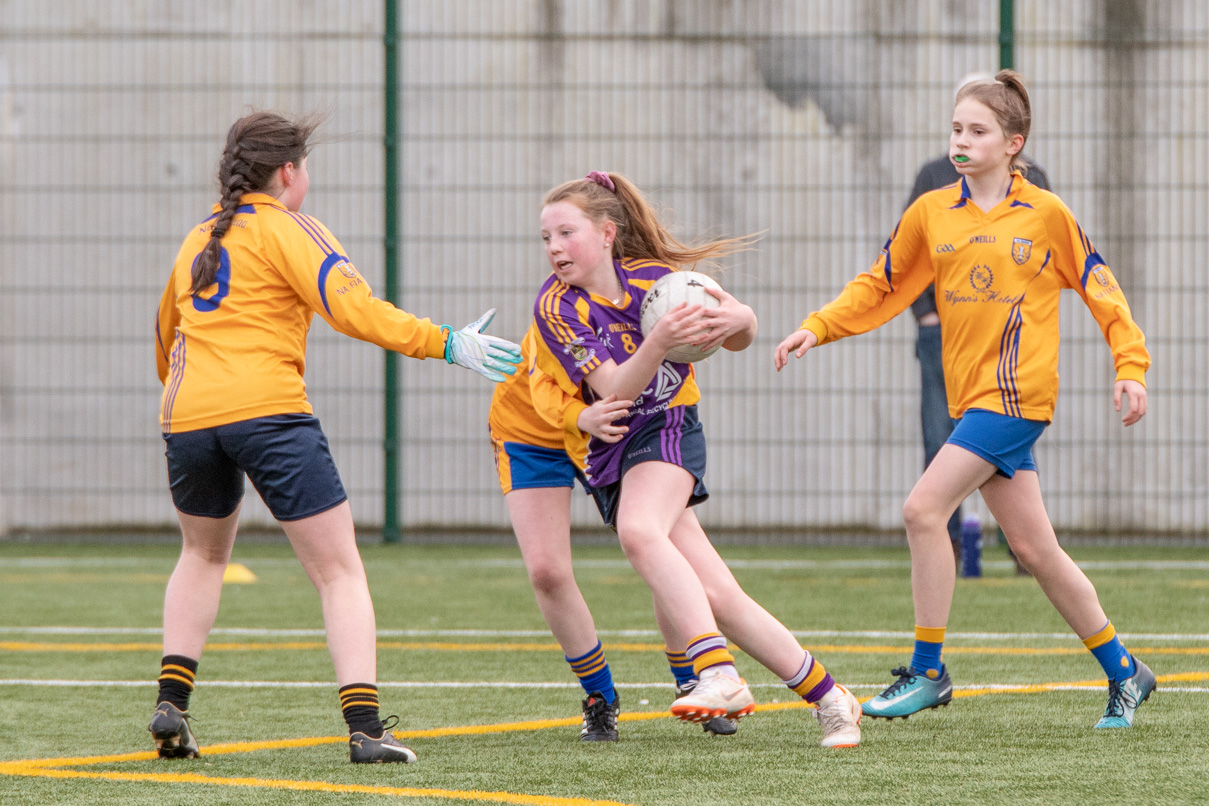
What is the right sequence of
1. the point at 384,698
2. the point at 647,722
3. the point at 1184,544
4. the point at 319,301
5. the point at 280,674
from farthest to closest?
the point at 1184,544
the point at 280,674
the point at 384,698
the point at 647,722
the point at 319,301

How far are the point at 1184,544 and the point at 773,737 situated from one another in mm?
6658

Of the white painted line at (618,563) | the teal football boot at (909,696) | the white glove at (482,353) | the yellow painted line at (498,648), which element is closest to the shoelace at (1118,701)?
the teal football boot at (909,696)

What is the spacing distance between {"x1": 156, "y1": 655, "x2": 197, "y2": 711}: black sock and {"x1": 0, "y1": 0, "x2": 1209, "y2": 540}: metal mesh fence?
621 centimetres

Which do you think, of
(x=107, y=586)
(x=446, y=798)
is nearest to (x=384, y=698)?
(x=446, y=798)

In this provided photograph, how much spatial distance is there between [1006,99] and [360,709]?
2355mm

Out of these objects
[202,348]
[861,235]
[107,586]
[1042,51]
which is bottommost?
[107,586]

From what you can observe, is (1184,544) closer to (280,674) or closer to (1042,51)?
(1042,51)

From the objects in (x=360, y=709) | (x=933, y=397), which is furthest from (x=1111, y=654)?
(x=933, y=397)

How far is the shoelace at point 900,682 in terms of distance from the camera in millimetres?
4398

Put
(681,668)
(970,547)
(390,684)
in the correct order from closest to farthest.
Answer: (681,668), (390,684), (970,547)

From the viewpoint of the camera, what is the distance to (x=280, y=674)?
18.3 ft

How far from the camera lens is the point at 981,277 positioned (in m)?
4.34

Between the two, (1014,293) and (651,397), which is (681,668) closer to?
(651,397)

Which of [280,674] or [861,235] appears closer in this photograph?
[280,674]
